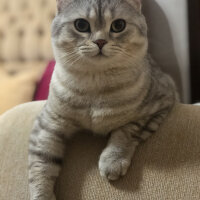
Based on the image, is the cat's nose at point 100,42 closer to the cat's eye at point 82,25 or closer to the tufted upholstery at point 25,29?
the cat's eye at point 82,25

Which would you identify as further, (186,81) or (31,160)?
(186,81)

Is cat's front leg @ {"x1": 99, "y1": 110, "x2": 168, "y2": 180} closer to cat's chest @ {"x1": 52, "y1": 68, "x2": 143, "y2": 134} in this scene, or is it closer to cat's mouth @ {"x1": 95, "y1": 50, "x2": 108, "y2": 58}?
cat's chest @ {"x1": 52, "y1": 68, "x2": 143, "y2": 134}

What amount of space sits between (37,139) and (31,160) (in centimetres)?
7

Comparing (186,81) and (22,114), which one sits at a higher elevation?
(22,114)

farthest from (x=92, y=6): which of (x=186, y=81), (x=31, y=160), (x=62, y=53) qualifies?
(x=186, y=81)

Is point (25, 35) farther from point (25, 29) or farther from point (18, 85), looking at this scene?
point (18, 85)

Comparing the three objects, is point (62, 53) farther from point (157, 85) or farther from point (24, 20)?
point (24, 20)

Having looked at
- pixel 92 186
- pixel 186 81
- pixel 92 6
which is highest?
pixel 92 6

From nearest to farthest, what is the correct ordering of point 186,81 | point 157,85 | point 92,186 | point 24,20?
point 92,186
point 157,85
point 186,81
point 24,20

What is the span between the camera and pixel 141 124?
92 centimetres

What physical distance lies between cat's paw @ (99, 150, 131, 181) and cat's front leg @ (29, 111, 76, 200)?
160 mm

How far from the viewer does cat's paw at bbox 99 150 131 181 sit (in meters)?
0.81

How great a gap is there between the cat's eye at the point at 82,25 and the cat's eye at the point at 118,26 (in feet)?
0.23

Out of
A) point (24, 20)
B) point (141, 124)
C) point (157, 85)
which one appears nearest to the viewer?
point (141, 124)
